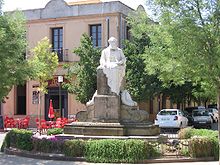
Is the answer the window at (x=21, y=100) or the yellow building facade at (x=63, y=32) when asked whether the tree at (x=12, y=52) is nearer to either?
the yellow building facade at (x=63, y=32)

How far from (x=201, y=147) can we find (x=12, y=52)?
642 cm

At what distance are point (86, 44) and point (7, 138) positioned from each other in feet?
49.3

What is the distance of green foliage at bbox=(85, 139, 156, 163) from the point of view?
12.8 m

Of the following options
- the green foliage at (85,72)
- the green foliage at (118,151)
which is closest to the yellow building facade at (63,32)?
the green foliage at (85,72)

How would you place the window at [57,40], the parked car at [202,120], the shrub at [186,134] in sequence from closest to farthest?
the shrub at [186,134], the parked car at [202,120], the window at [57,40]

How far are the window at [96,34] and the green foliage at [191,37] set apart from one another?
22416 millimetres

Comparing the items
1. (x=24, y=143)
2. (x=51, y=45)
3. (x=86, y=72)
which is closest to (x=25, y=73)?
(x=24, y=143)

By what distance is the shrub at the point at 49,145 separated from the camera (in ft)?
45.3

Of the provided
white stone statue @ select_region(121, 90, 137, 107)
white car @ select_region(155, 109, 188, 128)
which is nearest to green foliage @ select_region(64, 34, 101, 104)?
white car @ select_region(155, 109, 188, 128)

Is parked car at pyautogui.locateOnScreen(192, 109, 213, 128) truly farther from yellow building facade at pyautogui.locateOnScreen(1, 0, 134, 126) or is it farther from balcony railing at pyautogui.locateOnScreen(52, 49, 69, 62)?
balcony railing at pyautogui.locateOnScreen(52, 49, 69, 62)

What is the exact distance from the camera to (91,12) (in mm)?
33562

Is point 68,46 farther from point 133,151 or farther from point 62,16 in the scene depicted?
point 133,151

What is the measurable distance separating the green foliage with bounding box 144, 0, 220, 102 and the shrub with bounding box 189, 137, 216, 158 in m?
2.75

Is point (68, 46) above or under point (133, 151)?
above
